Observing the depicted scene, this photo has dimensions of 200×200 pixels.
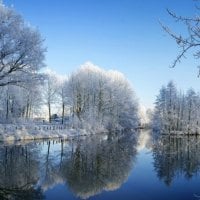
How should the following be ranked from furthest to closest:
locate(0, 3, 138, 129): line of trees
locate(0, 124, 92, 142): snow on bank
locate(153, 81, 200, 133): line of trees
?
locate(153, 81, 200, 133): line of trees → locate(0, 3, 138, 129): line of trees → locate(0, 124, 92, 142): snow on bank

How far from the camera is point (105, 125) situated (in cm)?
6838

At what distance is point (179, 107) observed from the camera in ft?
266

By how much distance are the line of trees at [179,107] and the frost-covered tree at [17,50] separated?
51.1 meters

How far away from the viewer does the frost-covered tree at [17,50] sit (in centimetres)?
2453

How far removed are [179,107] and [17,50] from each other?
61.6 m

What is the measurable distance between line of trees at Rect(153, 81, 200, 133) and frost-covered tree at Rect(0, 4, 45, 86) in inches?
2010

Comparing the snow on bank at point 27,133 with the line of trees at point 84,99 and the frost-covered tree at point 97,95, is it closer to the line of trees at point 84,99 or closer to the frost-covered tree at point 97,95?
the line of trees at point 84,99

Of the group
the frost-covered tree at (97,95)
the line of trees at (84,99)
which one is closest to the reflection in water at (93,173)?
the line of trees at (84,99)

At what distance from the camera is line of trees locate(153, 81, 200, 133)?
75188 millimetres

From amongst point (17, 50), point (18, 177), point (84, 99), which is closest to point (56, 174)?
point (18, 177)

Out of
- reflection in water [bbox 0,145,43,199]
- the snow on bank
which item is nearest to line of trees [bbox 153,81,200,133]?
the snow on bank

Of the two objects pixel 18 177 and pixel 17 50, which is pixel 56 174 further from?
pixel 17 50

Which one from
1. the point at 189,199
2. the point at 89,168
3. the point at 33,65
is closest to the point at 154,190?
the point at 189,199

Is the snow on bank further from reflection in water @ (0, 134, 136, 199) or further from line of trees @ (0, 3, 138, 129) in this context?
reflection in water @ (0, 134, 136, 199)
